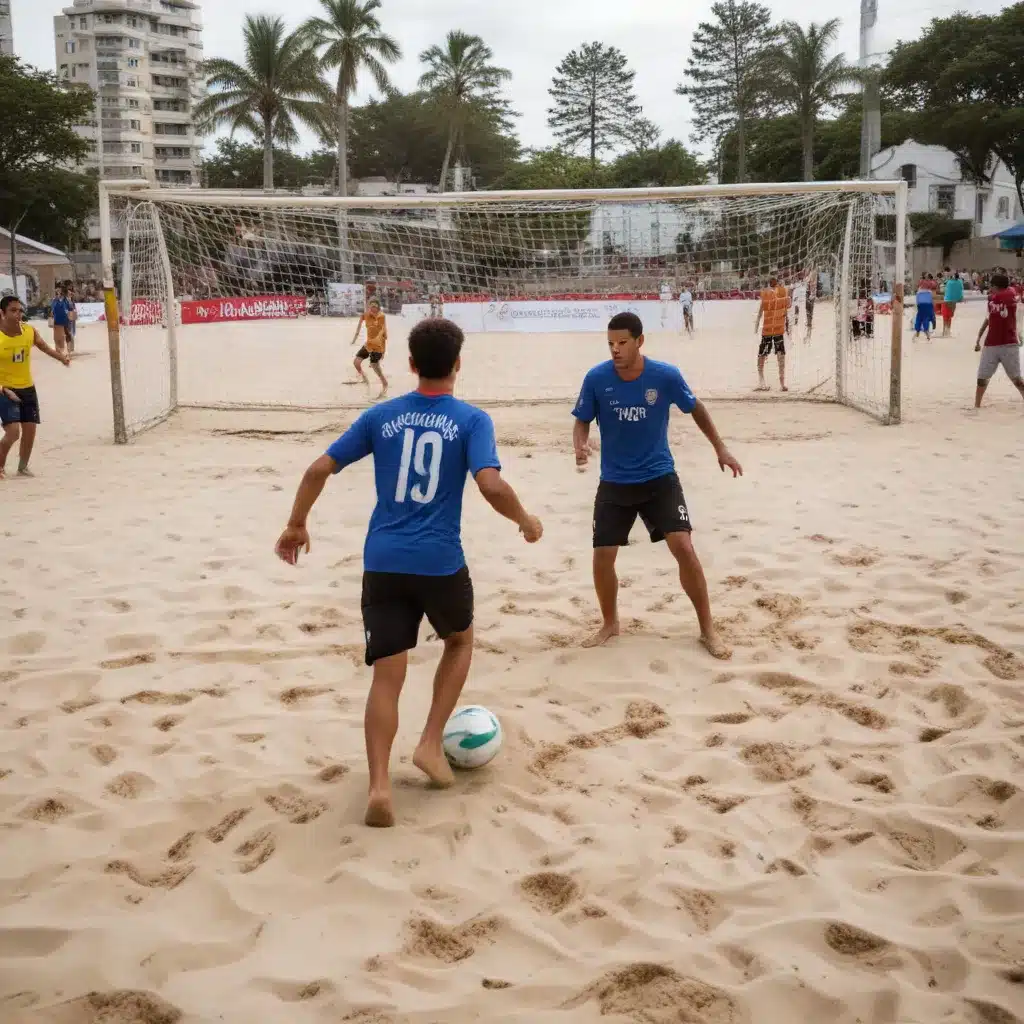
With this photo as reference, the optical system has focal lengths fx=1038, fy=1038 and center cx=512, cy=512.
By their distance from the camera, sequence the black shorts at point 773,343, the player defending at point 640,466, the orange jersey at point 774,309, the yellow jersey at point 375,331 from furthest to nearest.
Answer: the black shorts at point 773,343 < the orange jersey at point 774,309 < the yellow jersey at point 375,331 < the player defending at point 640,466

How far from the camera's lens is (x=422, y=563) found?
339cm

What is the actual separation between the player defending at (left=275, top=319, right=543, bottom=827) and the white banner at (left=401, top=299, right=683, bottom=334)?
16516 mm

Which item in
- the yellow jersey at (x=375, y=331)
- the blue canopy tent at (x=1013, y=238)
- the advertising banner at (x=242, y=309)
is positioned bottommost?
the yellow jersey at (x=375, y=331)

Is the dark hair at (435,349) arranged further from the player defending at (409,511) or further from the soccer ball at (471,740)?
the soccer ball at (471,740)

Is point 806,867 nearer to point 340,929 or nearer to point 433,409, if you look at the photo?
point 340,929

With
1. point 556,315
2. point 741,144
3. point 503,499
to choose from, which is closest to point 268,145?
point 741,144

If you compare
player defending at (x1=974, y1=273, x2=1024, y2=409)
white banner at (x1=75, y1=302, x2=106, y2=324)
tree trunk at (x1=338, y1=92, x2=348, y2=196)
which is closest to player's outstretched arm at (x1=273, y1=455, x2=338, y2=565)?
player defending at (x1=974, y1=273, x2=1024, y2=409)

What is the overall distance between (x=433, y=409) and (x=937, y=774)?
2.18m

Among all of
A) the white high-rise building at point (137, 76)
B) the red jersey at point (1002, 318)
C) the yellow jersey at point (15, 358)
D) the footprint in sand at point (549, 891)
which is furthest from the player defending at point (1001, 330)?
the white high-rise building at point (137, 76)

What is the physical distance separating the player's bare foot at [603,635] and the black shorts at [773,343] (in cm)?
1048

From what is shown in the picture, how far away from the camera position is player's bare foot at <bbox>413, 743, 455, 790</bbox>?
3.58 meters

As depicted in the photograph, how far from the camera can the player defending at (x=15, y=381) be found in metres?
9.09

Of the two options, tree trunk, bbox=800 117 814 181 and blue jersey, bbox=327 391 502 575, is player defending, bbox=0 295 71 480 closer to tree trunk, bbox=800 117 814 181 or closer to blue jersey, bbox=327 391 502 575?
blue jersey, bbox=327 391 502 575

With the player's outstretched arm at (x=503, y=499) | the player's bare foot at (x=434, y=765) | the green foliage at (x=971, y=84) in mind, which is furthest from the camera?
the green foliage at (x=971, y=84)
